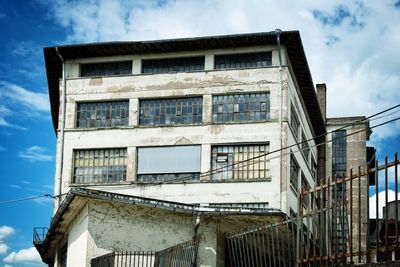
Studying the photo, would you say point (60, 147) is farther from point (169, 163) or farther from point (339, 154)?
point (339, 154)

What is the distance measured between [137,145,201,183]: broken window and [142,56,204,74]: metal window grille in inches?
176

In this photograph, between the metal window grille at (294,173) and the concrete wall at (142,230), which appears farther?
the metal window grille at (294,173)

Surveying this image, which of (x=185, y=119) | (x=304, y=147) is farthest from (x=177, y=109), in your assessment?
(x=304, y=147)

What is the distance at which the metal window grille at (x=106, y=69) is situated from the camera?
39.1 m

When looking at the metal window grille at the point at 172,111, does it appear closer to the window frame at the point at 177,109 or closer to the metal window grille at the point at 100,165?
the window frame at the point at 177,109

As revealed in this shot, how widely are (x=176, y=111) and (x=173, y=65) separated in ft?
8.96

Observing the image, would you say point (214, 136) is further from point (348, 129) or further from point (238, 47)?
point (348, 129)

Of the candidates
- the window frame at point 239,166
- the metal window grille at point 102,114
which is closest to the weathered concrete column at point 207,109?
the window frame at point 239,166

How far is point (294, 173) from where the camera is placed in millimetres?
38625

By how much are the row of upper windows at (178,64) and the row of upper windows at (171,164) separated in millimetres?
4446

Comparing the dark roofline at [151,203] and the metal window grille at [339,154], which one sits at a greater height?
the metal window grille at [339,154]

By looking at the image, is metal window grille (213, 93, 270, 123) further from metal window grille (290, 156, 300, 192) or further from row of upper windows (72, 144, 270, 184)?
metal window grille (290, 156, 300, 192)

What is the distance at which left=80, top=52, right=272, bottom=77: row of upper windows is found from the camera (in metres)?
37.3

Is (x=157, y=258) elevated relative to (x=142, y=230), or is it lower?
lower
